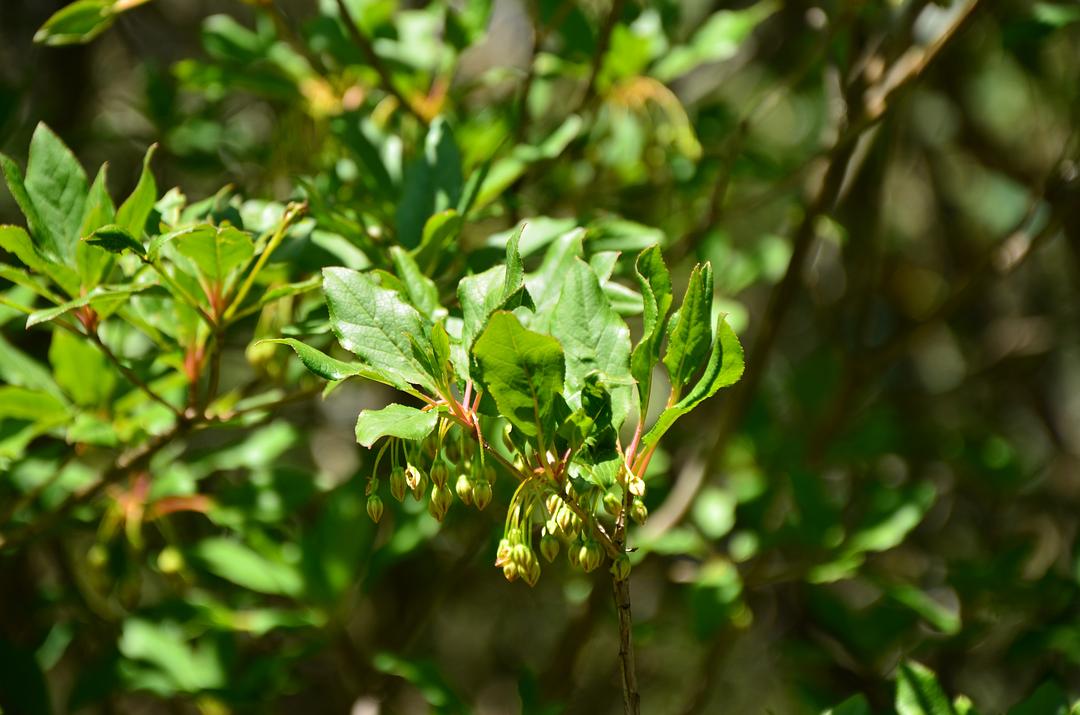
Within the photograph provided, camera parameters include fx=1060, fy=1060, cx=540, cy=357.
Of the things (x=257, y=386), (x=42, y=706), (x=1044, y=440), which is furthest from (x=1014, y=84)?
(x=42, y=706)

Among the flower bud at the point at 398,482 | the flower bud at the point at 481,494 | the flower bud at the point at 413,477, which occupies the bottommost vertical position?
the flower bud at the point at 398,482

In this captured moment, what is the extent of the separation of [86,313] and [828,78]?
Result: 1.12 m

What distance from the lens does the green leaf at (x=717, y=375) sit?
759mm

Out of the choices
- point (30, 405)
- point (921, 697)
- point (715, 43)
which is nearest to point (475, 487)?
point (921, 697)

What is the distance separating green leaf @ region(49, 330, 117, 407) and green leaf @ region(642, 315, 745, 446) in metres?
0.75

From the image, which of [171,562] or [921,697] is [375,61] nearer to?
[171,562]

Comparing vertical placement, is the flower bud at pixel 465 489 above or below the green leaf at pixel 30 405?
above

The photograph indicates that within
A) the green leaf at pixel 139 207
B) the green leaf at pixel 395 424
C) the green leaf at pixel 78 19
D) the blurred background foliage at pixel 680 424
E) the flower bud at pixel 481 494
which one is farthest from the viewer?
the blurred background foliage at pixel 680 424

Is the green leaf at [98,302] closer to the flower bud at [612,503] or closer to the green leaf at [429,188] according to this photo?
the green leaf at [429,188]

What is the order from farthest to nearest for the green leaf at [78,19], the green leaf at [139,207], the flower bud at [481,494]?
the green leaf at [78,19]
the green leaf at [139,207]
the flower bud at [481,494]

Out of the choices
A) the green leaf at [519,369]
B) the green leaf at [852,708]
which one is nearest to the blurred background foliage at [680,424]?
the green leaf at [852,708]

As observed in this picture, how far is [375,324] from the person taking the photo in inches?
31.9

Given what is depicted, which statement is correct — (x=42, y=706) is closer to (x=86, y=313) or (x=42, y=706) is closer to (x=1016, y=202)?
(x=86, y=313)

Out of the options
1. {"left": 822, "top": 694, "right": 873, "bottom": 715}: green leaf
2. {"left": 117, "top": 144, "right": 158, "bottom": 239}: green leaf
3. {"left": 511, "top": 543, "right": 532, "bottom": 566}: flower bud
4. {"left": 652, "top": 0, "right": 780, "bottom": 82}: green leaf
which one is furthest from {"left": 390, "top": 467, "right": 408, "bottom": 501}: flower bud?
{"left": 652, "top": 0, "right": 780, "bottom": 82}: green leaf
